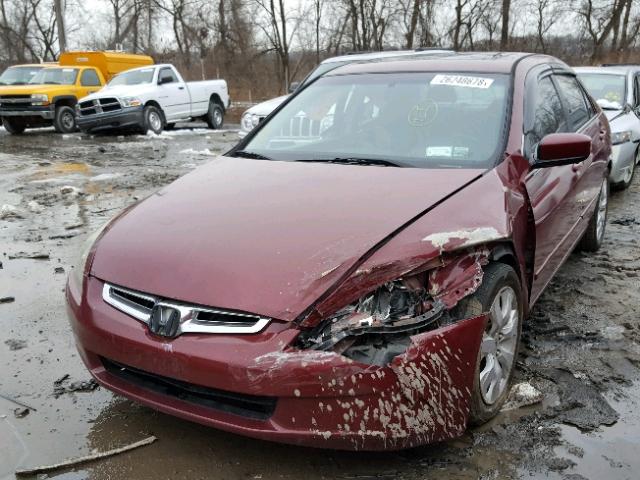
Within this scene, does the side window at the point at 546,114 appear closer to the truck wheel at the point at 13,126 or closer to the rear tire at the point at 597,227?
the rear tire at the point at 597,227

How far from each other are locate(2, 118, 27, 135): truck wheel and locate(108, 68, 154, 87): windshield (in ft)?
9.12

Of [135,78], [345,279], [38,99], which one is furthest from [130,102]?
[345,279]

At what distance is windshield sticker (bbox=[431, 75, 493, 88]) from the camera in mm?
3516

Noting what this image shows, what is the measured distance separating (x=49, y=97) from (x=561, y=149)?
1518cm

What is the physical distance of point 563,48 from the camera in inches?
1404

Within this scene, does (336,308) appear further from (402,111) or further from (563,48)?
(563,48)

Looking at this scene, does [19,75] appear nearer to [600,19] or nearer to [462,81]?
[462,81]

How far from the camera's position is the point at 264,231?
2.49m

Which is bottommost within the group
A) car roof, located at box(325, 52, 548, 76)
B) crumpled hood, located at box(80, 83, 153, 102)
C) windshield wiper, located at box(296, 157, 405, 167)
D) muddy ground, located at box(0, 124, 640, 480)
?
muddy ground, located at box(0, 124, 640, 480)

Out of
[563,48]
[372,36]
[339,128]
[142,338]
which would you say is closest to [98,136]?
[339,128]

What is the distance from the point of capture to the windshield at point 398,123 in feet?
10.5

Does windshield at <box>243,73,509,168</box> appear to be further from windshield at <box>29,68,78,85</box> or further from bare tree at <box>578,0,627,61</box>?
bare tree at <box>578,0,627,61</box>

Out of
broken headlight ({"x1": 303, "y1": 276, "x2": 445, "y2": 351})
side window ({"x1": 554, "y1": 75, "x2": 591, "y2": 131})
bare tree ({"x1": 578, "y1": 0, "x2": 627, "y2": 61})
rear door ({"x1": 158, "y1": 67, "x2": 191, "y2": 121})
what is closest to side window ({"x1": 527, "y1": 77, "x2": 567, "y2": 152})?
side window ({"x1": 554, "y1": 75, "x2": 591, "y2": 131})

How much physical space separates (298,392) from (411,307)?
→ 53 cm
